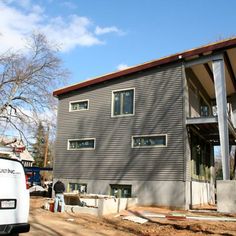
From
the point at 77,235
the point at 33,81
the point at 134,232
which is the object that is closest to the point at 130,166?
the point at 134,232

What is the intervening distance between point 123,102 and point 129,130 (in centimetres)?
183

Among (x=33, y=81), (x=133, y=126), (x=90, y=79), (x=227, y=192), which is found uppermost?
(x=33, y=81)

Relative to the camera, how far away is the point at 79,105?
79.2 feet

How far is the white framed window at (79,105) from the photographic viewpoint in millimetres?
23727

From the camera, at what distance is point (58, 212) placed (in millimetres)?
15516

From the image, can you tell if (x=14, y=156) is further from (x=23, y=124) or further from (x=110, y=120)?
(x=23, y=124)

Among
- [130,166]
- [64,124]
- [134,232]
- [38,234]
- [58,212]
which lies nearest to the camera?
[38,234]

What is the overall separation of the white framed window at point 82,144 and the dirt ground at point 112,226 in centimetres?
827

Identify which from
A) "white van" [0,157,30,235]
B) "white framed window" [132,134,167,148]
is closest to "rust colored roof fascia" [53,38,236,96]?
"white framed window" [132,134,167,148]

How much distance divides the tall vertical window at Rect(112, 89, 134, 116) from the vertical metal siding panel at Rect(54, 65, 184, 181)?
1.01 ft

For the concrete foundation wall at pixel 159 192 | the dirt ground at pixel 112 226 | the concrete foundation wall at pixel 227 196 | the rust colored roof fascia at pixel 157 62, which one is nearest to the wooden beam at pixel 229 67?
the rust colored roof fascia at pixel 157 62

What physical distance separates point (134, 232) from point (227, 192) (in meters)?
7.39

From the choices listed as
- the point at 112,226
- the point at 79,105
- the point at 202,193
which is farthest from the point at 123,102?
the point at 112,226

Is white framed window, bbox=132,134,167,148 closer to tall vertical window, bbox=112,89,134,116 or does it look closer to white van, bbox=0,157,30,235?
tall vertical window, bbox=112,89,134,116
